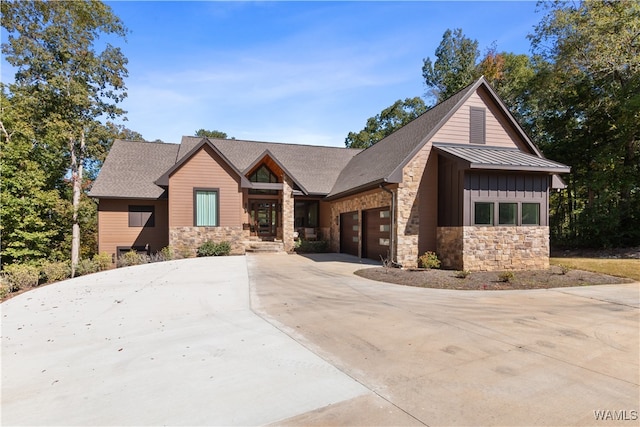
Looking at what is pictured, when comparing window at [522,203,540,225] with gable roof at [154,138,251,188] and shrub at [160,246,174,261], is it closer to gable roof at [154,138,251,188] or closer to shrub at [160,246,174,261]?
gable roof at [154,138,251,188]

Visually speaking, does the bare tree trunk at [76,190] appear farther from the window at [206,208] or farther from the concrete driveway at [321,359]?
the concrete driveway at [321,359]

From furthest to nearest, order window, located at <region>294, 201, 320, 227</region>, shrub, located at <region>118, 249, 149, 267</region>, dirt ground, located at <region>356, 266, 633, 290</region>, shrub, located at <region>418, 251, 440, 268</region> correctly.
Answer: window, located at <region>294, 201, 320, 227</region>
shrub, located at <region>118, 249, 149, 267</region>
shrub, located at <region>418, 251, 440, 268</region>
dirt ground, located at <region>356, 266, 633, 290</region>

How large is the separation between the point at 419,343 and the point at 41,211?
71.5 ft

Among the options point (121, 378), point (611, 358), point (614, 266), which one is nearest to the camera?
point (121, 378)

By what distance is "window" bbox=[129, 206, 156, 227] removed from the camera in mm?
19016

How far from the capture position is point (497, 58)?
109ft

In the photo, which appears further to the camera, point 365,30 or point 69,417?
point 365,30

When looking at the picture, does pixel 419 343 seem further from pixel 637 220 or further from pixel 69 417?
pixel 637 220

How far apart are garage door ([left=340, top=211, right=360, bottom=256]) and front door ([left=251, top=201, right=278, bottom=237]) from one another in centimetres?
458

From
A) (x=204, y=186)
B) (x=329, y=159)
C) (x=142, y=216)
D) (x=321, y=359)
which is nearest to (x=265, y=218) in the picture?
(x=204, y=186)

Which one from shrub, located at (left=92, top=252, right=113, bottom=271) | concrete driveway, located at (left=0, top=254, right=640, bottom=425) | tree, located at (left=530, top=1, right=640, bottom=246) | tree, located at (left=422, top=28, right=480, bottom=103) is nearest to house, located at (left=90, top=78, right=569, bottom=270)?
shrub, located at (left=92, top=252, right=113, bottom=271)

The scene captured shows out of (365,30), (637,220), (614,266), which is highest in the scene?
(365,30)

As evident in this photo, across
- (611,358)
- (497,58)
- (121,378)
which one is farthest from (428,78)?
(121,378)

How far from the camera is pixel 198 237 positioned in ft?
57.0
